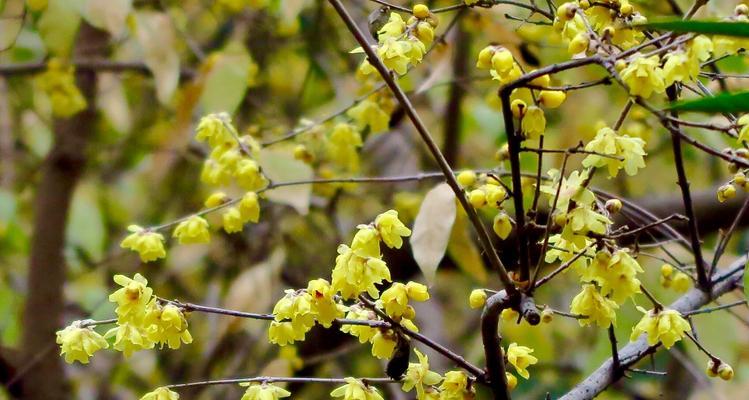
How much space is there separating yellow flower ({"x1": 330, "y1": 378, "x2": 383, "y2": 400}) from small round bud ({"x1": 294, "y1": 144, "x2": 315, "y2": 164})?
57 centimetres

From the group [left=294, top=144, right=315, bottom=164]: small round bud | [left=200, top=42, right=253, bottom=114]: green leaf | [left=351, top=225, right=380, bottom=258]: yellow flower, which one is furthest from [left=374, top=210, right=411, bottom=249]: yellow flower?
[left=200, top=42, right=253, bottom=114]: green leaf

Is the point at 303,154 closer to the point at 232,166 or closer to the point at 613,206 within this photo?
the point at 232,166

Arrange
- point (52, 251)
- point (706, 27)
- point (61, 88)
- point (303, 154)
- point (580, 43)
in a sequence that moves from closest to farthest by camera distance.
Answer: point (706, 27)
point (580, 43)
point (303, 154)
point (61, 88)
point (52, 251)

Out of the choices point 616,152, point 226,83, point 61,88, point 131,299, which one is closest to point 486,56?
point 616,152

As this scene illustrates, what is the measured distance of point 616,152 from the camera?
74 centimetres

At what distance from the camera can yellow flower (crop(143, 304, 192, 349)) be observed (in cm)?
73

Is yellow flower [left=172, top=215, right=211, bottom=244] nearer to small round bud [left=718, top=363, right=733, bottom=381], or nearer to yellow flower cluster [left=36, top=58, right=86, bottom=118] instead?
small round bud [left=718, top=363, right=733, bottom=381]

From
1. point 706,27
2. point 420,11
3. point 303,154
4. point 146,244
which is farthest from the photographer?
point 303,154

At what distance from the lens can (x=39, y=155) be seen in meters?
2.27

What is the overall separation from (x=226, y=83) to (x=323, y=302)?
80 cm

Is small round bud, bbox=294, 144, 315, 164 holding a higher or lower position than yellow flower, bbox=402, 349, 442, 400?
lower

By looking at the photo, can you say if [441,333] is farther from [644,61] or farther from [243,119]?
[644,61]

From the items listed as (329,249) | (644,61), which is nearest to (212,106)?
(329,249)

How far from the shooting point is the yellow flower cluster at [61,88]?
5.09ft
